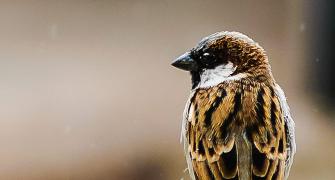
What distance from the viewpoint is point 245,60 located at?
364 centimetres

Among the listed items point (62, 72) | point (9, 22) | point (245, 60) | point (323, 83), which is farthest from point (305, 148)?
point (245, 60)

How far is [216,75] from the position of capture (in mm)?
3586

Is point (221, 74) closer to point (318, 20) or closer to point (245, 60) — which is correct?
point (245, 60)

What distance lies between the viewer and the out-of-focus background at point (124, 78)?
7059 mm

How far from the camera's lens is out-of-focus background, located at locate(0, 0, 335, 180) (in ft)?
23.2

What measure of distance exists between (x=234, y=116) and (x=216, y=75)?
0.62 ft

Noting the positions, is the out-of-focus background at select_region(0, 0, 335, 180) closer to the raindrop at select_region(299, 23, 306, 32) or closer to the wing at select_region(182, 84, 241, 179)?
the raindrop at select_region(299, 23, 306, 32)

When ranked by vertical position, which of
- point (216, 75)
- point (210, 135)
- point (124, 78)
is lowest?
point (124, 78)

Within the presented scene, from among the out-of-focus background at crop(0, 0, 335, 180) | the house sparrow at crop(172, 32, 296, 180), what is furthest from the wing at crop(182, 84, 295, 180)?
the out-of-focus background at crop(0, 0, 335, 180)

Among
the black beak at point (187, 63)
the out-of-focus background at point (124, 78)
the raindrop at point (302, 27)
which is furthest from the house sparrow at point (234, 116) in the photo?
the raindrop at point (302, 27)

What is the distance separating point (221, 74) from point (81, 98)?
12.9 ft

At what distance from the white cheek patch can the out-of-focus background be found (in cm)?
321

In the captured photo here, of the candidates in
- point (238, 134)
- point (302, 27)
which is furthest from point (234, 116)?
point (302, 27)

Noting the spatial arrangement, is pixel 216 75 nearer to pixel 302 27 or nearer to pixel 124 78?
pixel 124 78
